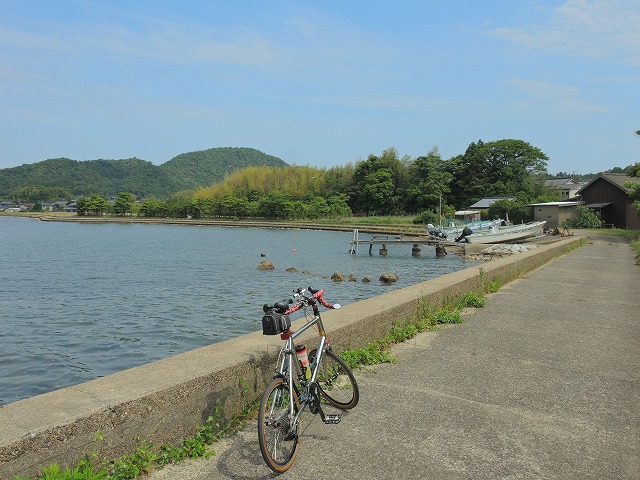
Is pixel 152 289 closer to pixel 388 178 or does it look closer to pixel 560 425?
pixel 560 425

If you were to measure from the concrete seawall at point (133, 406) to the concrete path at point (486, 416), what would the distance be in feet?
0.90

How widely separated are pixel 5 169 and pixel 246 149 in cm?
8624

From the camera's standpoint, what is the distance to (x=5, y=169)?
190 meters

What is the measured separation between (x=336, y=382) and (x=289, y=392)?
4.55ft

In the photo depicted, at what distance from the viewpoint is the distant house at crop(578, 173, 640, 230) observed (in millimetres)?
42594

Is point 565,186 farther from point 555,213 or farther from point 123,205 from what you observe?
point 123,205

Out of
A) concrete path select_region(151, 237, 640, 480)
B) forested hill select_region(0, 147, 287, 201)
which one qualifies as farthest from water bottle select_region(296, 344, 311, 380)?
forested hill select_region(0, 147, 287, 201)

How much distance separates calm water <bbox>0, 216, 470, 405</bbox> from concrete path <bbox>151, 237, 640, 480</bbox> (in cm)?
586

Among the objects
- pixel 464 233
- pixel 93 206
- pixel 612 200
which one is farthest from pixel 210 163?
pixel 464 233

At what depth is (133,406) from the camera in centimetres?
304

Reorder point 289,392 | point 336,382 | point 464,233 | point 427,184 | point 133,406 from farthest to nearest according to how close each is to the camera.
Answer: point 427,184, point 464,233, point 336,382, point 289,392, point 133,406

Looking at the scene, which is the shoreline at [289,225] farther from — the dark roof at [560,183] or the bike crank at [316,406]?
the bike crank at [316,406]

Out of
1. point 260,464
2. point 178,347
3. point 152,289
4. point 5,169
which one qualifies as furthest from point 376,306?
point 5,169

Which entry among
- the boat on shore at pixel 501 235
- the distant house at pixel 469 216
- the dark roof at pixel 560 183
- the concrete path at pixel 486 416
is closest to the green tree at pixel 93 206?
the distant house at pixel 469 216
